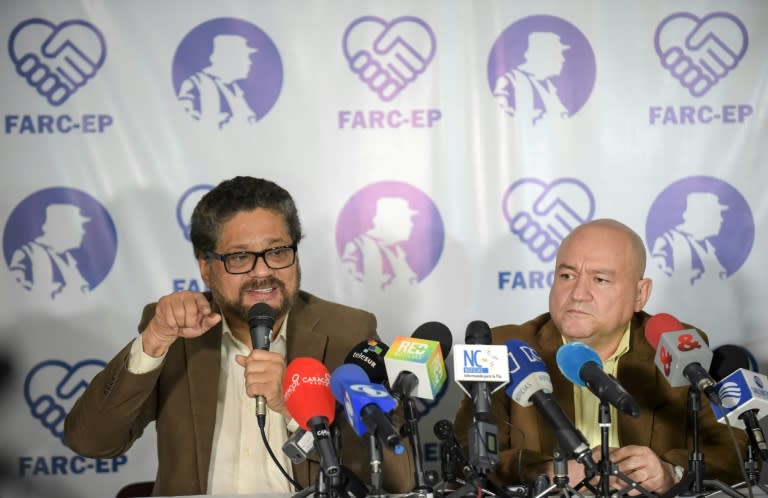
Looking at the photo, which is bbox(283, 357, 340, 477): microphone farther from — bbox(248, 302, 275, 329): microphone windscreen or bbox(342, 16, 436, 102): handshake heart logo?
bbox(342, 16, 436, 102): handshake heart logo

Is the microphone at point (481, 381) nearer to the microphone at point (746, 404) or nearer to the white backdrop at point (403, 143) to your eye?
the microphone at point (746, 404)

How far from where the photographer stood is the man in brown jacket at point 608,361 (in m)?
3.23

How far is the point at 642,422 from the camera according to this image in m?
3.24

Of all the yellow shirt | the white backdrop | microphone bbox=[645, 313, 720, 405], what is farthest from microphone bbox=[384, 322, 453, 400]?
the white backdrop

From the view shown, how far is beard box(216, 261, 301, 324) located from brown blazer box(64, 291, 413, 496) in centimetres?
10

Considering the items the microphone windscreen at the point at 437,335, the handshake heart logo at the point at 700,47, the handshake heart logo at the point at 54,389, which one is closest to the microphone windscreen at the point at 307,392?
the microphone windscreen at the point at 437,335

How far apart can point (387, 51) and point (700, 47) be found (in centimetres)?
159

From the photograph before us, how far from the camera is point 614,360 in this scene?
341cm

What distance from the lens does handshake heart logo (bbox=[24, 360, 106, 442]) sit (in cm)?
432

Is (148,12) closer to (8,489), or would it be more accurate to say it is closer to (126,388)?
(126,388)

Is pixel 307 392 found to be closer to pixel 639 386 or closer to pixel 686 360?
pixel 686 360

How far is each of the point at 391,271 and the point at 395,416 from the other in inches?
85.0

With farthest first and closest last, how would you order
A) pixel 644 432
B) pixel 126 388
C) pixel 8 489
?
pixel 8 489 → pixel 644 432 → pixel 126 388

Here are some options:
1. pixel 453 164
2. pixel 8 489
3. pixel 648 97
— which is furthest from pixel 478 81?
pixel 8 489
